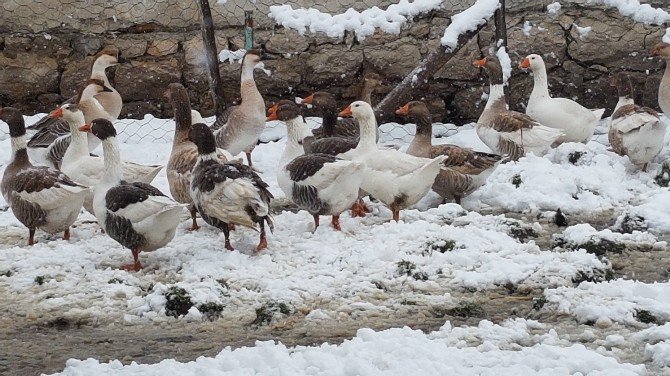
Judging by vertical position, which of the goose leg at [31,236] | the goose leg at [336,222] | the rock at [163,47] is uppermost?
the rock at [163,47]

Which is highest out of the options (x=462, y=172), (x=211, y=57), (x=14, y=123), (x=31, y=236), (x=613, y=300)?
(x=211, y=57)

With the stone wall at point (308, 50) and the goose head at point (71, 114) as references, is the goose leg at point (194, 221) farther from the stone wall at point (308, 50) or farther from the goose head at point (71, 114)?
the stone wall at point (308, 50)

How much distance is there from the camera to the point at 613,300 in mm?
5215

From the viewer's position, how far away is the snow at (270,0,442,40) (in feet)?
35.4

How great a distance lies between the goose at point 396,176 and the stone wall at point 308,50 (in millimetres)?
3611

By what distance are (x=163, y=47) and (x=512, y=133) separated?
4.24m

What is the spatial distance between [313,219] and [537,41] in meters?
4.58

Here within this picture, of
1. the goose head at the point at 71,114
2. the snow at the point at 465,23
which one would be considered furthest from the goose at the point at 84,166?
the snow at the point at 465,23

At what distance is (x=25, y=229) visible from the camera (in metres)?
7.48

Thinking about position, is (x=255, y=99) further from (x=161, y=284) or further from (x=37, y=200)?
(x=161, y=284)

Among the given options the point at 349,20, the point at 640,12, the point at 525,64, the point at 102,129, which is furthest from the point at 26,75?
the point at 640,12

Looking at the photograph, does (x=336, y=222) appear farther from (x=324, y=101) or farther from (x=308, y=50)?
(x=308, y=50)

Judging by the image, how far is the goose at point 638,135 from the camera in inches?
337

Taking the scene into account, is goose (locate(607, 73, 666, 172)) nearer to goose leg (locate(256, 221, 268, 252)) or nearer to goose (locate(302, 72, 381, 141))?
goose (locate(302, 72, 381, 141))
